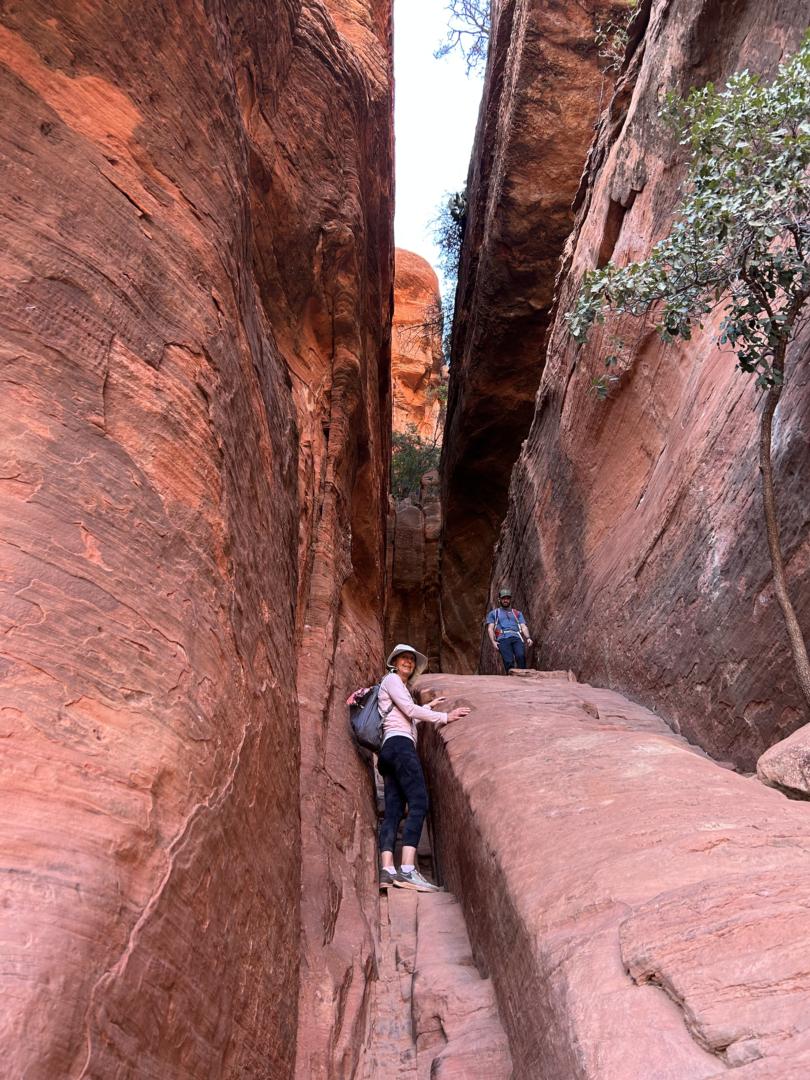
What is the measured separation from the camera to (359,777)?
6211 mm

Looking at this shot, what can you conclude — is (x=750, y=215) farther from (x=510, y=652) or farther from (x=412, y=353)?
(x=412, y=353)

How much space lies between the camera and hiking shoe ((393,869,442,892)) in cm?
560

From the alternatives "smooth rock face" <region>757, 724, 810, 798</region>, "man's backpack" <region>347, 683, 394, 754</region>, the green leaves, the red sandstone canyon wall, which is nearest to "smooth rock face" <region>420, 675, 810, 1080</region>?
"smooth rock face" <region>757, 724, 810, 798</region>

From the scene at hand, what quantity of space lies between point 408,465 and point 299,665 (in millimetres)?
21925

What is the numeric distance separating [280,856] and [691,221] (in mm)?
4886

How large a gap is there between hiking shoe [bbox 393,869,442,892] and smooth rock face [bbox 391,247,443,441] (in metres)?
27.5

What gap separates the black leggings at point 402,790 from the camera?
585cm

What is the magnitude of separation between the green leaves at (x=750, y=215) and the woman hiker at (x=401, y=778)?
3.41 meters

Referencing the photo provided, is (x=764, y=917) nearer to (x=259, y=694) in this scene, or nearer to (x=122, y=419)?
(x=259, y=694)

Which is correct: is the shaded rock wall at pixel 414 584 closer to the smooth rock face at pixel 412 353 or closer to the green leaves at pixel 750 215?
the smooth rock face at pixel 412 353

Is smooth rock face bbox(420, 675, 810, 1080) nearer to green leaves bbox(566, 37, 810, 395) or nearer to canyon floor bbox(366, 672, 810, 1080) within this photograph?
canyon floor bbox(366, 672, 810, 1080)

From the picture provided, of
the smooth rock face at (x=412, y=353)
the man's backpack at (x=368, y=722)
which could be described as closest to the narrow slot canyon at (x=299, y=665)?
the man's backpack at (x=368, y=722)

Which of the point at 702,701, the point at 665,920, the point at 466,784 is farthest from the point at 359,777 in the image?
the point at 665,920

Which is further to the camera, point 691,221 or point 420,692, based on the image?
point 420,692
